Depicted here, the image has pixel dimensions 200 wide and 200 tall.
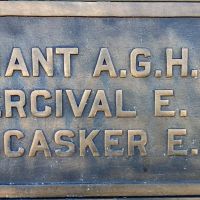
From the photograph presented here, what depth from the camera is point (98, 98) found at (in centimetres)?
117

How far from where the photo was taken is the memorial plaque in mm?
1159

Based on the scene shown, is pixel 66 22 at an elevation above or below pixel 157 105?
above

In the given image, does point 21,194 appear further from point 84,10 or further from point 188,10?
point 188,10

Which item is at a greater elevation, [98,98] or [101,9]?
[101,9]

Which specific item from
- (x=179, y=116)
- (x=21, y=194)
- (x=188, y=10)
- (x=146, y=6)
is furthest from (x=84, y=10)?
(x=21, y=194)

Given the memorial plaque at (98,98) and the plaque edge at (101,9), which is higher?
the plaque edge at (101,9)

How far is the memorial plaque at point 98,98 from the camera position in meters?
1.16

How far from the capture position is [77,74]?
3.84 ft

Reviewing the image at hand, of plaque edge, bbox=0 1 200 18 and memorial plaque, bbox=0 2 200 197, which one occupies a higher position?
plaque edge, bbox=0 1 200 18

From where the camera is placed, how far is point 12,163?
1189mm

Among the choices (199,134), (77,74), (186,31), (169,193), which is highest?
(186,31)

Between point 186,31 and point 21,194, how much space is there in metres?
0.61

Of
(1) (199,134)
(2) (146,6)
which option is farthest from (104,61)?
(1) (199,134)

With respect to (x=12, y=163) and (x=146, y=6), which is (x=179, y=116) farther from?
(x=12, y=163)
